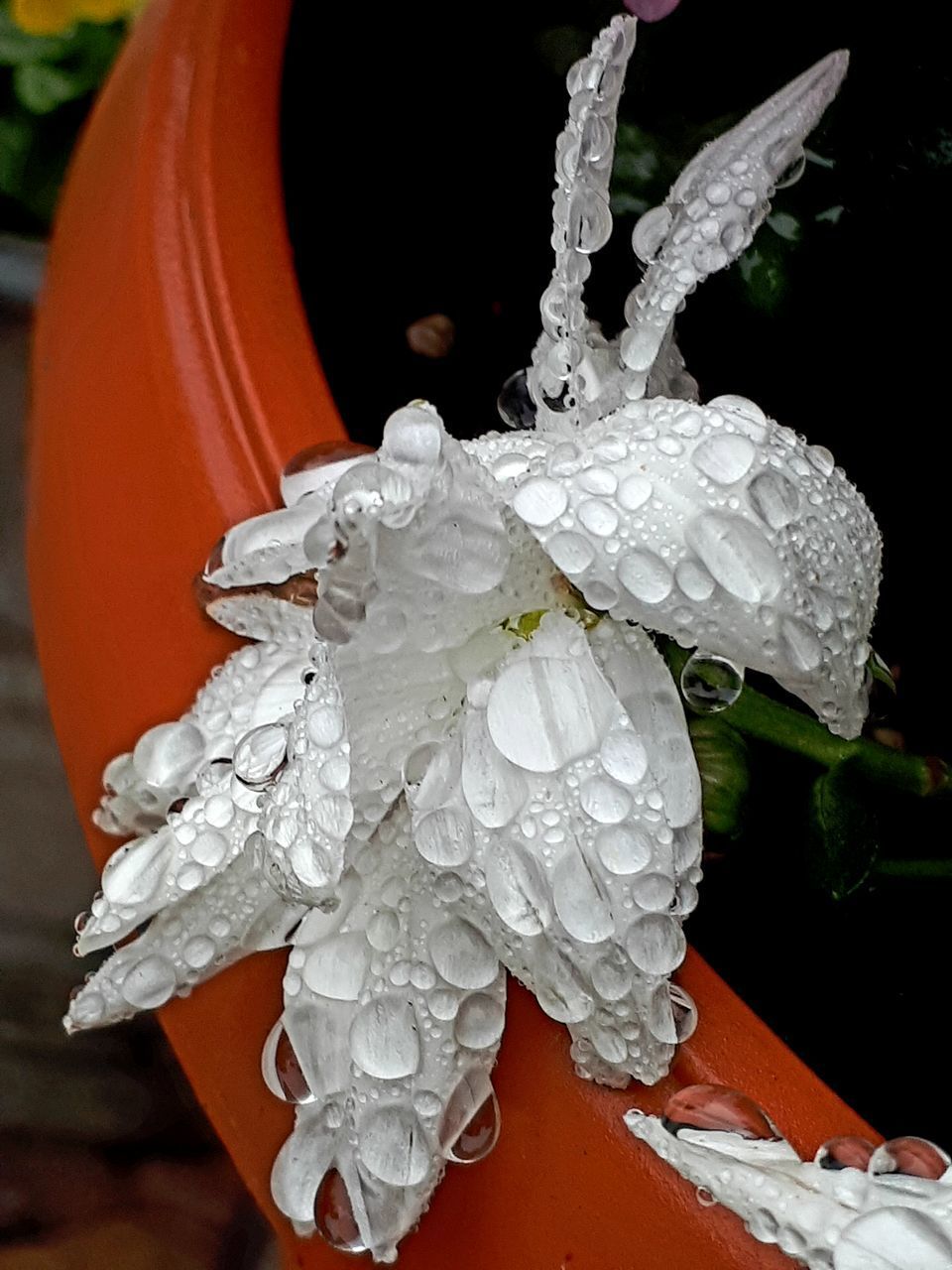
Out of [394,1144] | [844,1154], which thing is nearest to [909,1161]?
[844,1154]

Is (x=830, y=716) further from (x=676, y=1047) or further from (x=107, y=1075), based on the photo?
(x=107, y=1075)

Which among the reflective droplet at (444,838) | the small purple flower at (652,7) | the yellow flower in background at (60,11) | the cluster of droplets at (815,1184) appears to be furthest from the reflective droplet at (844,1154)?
the yellow flower in background at (60,11)

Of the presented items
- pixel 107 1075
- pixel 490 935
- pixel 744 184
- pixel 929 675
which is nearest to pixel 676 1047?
pixel 490 935

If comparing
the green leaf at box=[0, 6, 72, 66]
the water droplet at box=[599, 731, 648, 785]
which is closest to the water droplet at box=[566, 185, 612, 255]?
the water droplet at box=[599, 731, 648, 785]

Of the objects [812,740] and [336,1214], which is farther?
[812,740]

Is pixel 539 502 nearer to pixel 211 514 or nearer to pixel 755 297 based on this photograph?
pixel 211 514

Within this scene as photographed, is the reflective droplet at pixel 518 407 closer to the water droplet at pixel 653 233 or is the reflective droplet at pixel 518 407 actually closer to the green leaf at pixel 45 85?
the water droplet at pixel 653 233
